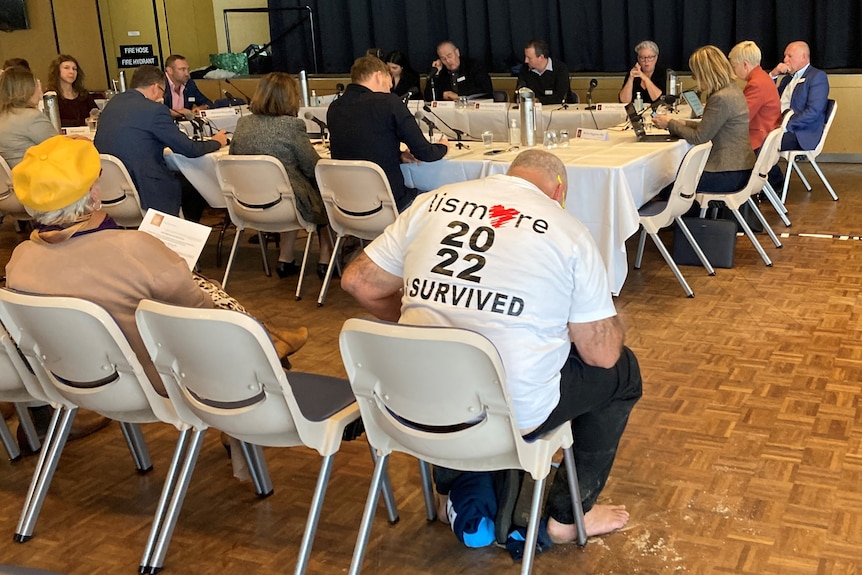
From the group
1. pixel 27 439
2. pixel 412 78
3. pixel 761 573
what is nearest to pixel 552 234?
pixel 761 573

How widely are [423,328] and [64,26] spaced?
11.6m

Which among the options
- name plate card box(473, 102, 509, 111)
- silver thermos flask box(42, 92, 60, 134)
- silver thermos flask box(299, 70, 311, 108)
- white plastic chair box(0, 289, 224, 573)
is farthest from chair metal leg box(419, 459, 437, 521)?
silver thermos flask box(299, 70, 311, 108)

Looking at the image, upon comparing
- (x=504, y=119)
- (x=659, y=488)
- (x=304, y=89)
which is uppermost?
(x=304, y=89)

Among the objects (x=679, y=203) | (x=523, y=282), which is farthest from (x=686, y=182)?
(x=523, y=282)

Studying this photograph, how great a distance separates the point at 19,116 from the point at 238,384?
434cm

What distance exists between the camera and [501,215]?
7.50 ft

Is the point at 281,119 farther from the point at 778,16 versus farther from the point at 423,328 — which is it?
the point at 778,16

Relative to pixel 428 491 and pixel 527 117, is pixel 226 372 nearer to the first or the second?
pixel 428 491

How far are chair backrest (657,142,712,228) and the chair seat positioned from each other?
2.53m

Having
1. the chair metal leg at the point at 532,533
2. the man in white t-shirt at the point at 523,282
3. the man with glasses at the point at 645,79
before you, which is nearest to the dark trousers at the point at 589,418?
the man in white t-shirt at the point at 523,282

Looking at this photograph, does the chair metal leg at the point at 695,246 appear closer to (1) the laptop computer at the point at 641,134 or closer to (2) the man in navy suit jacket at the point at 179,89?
(1) the laptop computer at the point at 641,134

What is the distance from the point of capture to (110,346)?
2555 mm

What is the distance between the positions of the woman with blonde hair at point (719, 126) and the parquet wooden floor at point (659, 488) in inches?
44.5

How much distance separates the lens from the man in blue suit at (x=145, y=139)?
5.42 metres
